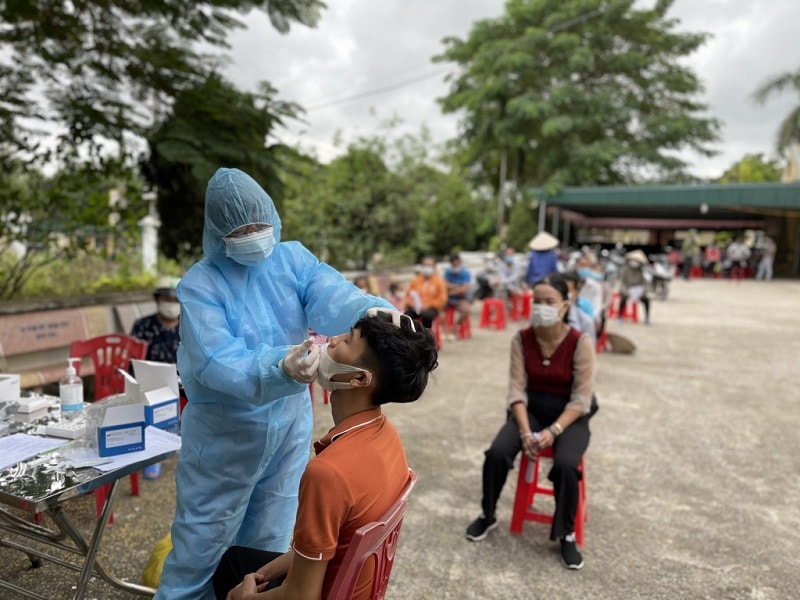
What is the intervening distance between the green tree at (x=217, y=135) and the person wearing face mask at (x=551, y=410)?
8.29 ft

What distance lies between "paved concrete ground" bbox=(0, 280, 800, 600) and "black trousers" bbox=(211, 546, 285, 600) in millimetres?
994

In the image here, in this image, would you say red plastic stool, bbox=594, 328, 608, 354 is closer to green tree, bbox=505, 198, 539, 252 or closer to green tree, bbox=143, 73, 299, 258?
green tree, bbox=143, 73, 299, 258

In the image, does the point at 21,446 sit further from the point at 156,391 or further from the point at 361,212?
the point at 361,212

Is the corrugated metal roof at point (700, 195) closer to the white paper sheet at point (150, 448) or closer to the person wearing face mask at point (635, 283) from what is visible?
the person wearing face mask at point (635, 283)

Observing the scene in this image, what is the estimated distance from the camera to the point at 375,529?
132cm

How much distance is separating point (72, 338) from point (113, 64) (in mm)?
2354

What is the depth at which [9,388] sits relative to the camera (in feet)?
8.20

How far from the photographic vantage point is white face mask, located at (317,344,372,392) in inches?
59.4

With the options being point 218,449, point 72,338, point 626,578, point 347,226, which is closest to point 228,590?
point 218,449

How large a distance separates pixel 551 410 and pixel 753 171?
45570 mm

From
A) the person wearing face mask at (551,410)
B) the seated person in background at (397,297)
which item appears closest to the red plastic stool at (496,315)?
the seated person in background at (397,297)

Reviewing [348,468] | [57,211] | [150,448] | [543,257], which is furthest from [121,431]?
[543,257]

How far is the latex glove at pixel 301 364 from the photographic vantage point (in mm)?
1479

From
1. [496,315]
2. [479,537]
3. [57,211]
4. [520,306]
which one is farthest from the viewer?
[520,306]
